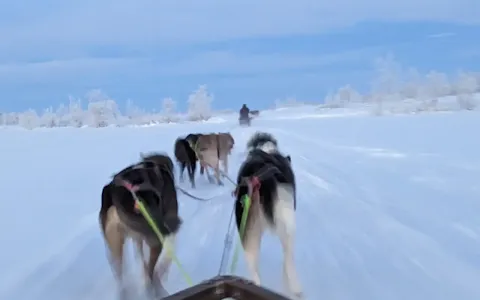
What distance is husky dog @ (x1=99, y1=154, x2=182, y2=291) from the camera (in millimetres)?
2760

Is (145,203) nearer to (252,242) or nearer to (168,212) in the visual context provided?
(168,212)

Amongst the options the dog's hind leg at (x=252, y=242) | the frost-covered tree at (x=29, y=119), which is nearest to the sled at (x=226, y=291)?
the dog's hind leg at (x=252, y=242)

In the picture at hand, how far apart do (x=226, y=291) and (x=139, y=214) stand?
0.93 m

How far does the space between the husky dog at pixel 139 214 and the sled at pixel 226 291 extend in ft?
2.80

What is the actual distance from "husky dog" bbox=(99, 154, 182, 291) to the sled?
33.6 inches

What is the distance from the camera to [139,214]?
2.74m

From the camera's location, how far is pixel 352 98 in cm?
6775

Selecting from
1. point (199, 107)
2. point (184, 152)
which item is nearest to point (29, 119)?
point (199, 107)

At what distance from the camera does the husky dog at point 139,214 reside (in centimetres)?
Answer: 276

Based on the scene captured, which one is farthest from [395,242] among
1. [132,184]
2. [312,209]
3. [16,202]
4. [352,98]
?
[352,98]

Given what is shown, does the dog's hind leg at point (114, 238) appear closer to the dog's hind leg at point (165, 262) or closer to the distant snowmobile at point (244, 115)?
the dog's hind leg at point (165, 262)

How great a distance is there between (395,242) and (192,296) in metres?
2.74

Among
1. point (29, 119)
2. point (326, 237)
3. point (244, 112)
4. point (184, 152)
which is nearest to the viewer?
point (326, 237)

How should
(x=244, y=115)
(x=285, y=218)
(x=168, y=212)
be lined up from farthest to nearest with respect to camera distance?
(x=244, y=115), (x=168, y=212), (x=285, y=218)
